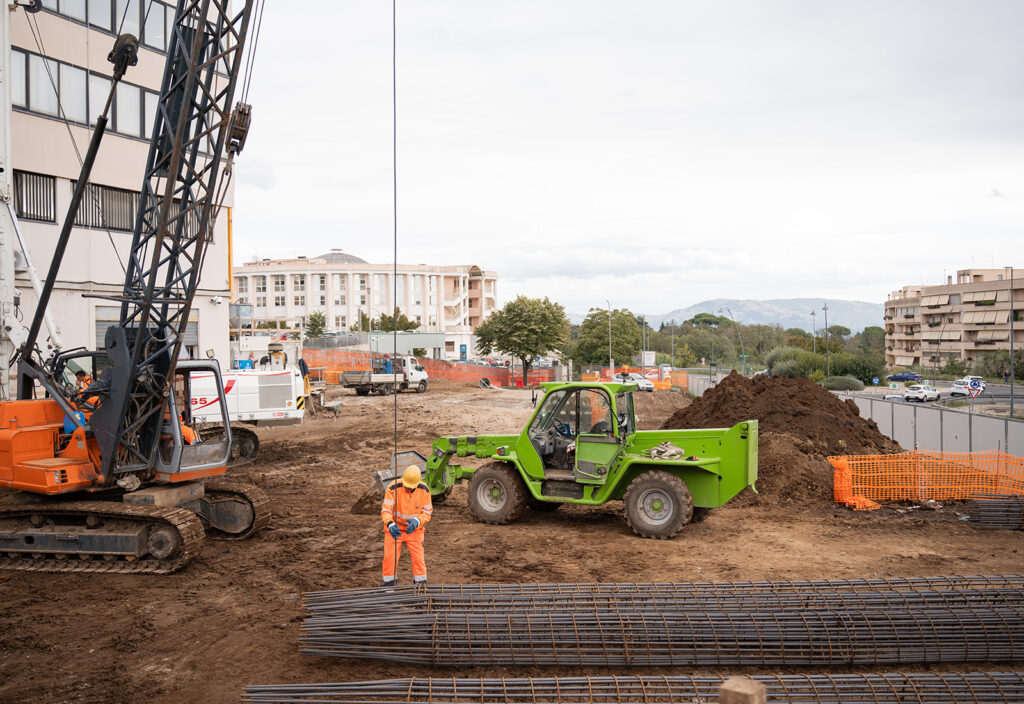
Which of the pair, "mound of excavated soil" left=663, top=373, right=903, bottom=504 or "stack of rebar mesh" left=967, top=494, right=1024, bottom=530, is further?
"mound of excavated soil" left=663, top=373, right=903, bottom=504

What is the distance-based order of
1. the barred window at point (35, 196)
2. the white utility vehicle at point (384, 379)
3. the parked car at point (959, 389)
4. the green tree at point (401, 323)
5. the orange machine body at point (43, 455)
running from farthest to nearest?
1. the green tree at point (401, 323)
2. the parked car at point (959, 389)
3. the white utility vehicle at point (384, 379)
4. the barred window at point (35, 196)
5. the orange machine body at point (43, 455)

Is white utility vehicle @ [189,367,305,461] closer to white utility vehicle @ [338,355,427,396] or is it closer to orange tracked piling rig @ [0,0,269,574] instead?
orange tracked piling rig @ [0,0,269,574]

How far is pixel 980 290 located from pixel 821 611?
109 m

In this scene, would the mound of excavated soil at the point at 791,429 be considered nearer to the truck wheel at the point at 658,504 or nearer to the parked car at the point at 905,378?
the truck wheel at the point at 658,504

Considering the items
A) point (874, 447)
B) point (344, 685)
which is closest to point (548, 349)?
point (874, 447)

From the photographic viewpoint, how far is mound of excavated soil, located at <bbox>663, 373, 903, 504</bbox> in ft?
49.2

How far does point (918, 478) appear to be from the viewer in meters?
14.9

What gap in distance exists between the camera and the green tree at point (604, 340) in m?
74.2

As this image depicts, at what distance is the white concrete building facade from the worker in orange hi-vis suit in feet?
49.3

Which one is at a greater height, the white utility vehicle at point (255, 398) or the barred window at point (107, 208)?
the barred window at point (107, 208)

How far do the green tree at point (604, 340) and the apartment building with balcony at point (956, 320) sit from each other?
34.5 meters

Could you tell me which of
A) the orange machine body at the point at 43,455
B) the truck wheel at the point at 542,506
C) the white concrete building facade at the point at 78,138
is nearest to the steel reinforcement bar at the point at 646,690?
the orange machine body at the point at 43,455

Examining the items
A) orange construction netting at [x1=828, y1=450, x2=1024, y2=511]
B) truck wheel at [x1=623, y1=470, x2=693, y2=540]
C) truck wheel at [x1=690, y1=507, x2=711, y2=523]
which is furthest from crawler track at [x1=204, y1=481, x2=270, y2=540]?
orange construction netting at [x1=828, y1=450, x2=1024, y2=511]

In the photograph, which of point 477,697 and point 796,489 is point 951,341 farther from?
point 477,697
